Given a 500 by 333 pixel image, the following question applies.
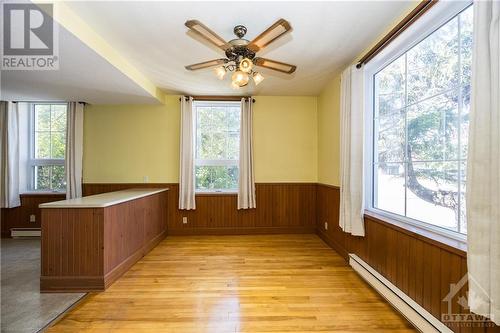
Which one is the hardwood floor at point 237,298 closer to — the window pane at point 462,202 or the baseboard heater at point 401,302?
the baseboard heater at point 401,302

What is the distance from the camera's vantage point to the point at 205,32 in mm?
1821

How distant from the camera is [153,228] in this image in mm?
3811

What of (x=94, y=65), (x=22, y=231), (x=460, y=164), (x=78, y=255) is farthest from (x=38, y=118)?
(x=460, y=164)

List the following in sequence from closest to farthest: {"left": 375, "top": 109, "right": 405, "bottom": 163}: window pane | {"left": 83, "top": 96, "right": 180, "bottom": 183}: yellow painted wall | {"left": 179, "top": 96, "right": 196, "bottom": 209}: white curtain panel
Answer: {"left": 375, "top": 109, "right": 405, "bottom": 163}: window pane
{"left": 179, "top": 96, "right": 196, "bottom": 209}: white curtain panel
{"left": 83, "top": 96, "right": 180, "bottom": 183}: yellow painted wall

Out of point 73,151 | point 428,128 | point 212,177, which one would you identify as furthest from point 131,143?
point 428,128

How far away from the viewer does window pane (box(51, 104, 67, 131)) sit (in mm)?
4535

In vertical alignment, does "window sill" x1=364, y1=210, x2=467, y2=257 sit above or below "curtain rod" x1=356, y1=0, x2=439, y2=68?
below

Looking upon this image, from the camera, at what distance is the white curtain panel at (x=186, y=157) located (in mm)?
4285

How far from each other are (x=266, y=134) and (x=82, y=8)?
10.4ft

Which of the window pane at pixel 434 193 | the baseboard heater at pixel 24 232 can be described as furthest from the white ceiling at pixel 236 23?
the baseboard heater at pixel 24 232

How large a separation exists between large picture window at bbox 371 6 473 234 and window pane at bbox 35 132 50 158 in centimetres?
566

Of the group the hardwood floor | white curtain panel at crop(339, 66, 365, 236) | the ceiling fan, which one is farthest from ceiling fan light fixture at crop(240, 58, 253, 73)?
the hardwood floor

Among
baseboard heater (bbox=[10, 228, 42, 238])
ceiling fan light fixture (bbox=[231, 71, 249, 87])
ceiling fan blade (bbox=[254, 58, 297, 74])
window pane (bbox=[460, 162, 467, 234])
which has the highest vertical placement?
ceiling fan blade (bbox=[254, 58, 297, 74])

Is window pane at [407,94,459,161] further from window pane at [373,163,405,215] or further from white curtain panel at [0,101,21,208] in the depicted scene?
white curtain panel at [0,101,21,208]
